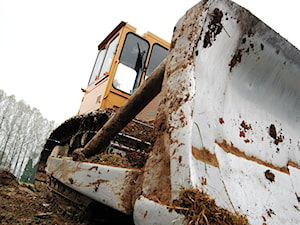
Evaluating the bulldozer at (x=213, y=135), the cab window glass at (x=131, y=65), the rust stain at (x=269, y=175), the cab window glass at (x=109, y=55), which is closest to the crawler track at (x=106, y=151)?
the bulldozer at (x=213, y=135)

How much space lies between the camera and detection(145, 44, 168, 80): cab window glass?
438 centimetres

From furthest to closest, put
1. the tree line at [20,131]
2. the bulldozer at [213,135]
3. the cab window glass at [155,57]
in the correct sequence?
1. the tree line at [20,131]
2. the cab window glass at [155,57]
3. the bulldozer at [213,135]

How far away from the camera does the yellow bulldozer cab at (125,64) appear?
4133 mm

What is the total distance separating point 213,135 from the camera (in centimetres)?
103

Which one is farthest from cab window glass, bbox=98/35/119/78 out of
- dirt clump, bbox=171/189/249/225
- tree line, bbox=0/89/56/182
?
tree line, bbox=0/89/56/182

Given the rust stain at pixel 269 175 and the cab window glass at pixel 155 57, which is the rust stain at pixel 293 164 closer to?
the rust stain at pixel 269 175

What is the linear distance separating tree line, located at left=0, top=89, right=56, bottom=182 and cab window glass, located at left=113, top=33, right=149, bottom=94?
32.5 m

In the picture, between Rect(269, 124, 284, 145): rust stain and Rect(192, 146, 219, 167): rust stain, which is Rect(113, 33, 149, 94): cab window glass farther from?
Rect(192, 146, 219, 167): rust stain

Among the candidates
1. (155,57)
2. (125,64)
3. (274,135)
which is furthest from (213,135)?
(155,57)

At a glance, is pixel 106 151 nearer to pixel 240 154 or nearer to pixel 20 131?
pixel 240 154

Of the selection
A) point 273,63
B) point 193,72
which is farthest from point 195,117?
point 273,63

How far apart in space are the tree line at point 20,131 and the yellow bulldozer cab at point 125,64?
32403mm

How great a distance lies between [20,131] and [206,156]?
37886mm

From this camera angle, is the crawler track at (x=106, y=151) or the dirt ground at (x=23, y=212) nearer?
the crawler track at (x=106, y=151)
